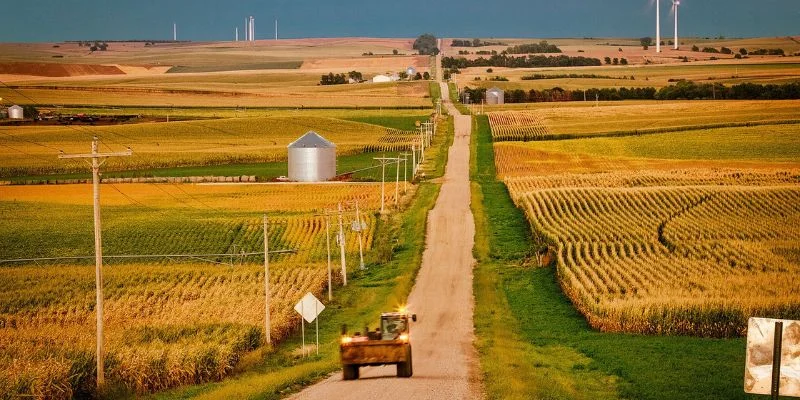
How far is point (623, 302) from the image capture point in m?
37.7

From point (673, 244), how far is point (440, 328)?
1839 centimetres

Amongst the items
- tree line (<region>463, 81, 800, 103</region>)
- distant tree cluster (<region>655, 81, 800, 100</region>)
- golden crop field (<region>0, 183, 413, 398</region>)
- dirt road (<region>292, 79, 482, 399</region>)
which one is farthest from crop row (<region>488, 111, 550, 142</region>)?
dirt road (<region>292, 79, 482, 399</region>)

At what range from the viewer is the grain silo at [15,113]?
132 m

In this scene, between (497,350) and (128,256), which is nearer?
(497,350)

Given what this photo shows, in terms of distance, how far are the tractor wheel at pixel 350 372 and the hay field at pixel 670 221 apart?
12526 millimetres

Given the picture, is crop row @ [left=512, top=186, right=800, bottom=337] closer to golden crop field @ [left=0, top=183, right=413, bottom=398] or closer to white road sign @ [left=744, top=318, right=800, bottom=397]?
golden crop field @ [left=0, top=183, right=413, bottom=398]

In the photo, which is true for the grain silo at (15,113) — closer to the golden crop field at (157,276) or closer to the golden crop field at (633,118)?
the golden crop field at (157,276)

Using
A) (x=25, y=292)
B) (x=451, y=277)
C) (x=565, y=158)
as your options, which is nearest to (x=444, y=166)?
(x=565, y=158)

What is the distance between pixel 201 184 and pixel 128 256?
1272 inches

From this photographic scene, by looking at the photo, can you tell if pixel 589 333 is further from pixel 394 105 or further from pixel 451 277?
pixel 394 105

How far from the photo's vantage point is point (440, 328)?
38.1 m

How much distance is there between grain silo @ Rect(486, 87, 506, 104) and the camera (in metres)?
174

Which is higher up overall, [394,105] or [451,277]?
[394,105]

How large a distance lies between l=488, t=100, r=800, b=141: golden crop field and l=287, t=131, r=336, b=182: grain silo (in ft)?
96.7
